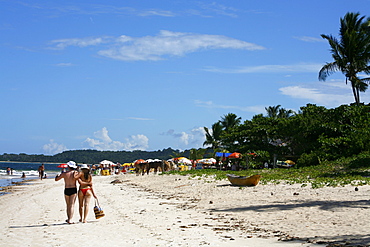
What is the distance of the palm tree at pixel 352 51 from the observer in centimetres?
3428

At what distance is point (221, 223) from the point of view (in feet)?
33.4

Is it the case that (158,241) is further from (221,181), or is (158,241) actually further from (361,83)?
(361,83)

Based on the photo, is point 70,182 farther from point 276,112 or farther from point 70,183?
point 276,112

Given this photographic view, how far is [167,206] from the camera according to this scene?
562 inches

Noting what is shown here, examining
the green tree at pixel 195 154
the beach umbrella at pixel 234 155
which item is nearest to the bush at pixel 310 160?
the beach umbrella at pixel 234 155

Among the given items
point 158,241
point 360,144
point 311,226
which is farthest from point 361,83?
point 158,241

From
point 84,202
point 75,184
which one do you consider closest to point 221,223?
point 84,202

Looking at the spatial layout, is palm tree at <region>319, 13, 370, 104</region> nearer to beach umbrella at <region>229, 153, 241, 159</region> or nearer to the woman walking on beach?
beach umbrella at <region>229, 153, 241, 159</region>

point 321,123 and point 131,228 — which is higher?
point 321,123

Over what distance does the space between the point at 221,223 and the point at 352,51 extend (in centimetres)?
2893

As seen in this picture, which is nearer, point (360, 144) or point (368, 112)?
point (360, 144)

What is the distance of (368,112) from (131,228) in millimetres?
27554

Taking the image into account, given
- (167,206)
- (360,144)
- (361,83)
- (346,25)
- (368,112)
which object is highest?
(346,25)

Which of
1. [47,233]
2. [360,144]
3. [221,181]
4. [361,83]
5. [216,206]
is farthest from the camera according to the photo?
[361,83]
